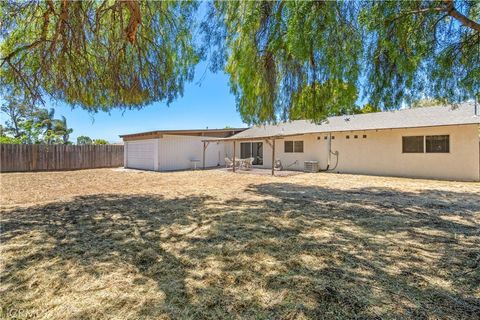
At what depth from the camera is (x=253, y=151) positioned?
20453mm

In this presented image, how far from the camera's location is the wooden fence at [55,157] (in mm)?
14953

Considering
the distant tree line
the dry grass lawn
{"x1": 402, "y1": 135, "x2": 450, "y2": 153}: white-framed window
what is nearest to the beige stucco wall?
{"x1": 402, "y1": 135, "x2": 450, "y2": 153}: white-framed window

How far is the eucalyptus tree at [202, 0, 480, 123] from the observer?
4355 millimetres

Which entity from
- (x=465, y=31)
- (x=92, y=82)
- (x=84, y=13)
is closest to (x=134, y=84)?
(x=92, y=82)

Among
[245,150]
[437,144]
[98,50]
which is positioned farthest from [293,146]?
[98,50]

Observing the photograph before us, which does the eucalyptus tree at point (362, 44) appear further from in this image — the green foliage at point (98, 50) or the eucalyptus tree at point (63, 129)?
the eucalyptus tree at point (63, 129)

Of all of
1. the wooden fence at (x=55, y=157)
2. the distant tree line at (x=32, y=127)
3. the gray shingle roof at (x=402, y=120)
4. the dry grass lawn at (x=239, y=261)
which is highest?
the distant tree line at (x=32, y=127)

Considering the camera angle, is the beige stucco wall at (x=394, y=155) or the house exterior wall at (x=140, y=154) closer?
the beige stucco wall at (x=394, y=155)

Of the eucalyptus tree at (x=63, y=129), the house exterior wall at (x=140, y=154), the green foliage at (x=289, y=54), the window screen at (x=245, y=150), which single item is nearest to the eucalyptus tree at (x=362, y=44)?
the green foliage at (x=289, y=54)

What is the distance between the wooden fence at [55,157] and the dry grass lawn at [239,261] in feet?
37.2

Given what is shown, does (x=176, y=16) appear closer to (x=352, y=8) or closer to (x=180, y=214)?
(x=352, y=8)

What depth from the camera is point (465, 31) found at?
4922 mm

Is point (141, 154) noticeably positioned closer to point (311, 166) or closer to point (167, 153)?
point (167, 153)

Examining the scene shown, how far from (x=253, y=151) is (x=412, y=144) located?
415 inches
